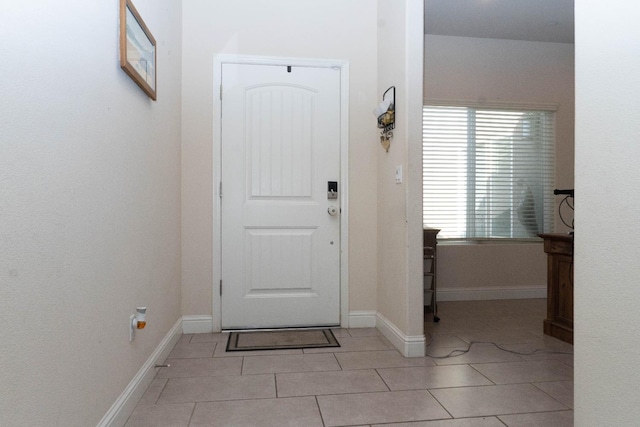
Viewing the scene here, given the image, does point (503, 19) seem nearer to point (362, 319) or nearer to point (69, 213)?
point (362, 319)

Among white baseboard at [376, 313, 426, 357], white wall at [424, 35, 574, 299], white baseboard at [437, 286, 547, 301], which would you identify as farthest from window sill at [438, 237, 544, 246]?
white baseboard at [376, 313, 426, 357]

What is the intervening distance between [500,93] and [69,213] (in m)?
4.19

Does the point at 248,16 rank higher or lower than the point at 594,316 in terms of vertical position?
higher

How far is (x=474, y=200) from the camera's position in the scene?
4.32 meters

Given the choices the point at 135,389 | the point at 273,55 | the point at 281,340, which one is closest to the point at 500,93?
the point at 273,55

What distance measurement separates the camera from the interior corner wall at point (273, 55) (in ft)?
10.3

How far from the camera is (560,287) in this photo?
3080 millimetres

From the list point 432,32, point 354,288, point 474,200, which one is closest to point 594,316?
point 354,288

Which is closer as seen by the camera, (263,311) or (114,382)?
(114,382)

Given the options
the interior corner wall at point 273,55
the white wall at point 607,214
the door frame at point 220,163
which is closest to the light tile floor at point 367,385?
the door frame at point 220,163

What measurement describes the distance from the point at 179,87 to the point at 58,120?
1902mm

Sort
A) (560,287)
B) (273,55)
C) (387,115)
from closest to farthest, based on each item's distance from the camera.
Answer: (387,115), (560,287), (273,55)

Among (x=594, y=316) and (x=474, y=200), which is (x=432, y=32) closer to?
(x=474, y=200)

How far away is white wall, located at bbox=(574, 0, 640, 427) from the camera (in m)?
1.08
